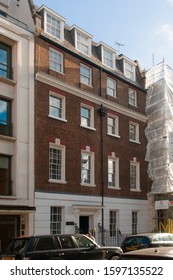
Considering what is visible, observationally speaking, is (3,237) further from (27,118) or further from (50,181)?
(27,118)

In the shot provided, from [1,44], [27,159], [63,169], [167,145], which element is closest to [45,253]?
[27,159]

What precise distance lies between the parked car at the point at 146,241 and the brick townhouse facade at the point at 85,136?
5.48m

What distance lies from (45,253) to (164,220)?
20504 millimetres

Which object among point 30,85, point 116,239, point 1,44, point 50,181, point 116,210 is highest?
point 1,44

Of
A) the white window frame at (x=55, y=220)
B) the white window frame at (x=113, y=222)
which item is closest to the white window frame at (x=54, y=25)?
the white window frame at (x=55, y=220)

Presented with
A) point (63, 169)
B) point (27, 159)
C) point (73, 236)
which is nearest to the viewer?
point (73, 236)

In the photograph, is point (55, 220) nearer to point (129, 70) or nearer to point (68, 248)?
point (68, 248)

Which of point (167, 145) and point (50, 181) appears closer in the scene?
point (50, 181)

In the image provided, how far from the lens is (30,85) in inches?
906

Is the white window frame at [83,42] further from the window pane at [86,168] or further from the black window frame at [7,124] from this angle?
the black window frame at [7,124]

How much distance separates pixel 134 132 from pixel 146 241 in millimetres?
14857

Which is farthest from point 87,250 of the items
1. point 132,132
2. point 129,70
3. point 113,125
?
point 129,70

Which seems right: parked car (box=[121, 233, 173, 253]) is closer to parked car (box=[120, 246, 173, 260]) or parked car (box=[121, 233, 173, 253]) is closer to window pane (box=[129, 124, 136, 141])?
parked car (box=[120, 246, 173, 260])

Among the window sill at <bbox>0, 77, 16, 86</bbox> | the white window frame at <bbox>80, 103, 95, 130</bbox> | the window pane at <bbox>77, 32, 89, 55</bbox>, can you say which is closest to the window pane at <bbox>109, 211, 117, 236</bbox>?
the white window frame at <bbox>80, 103, 95, 130</bbox>
